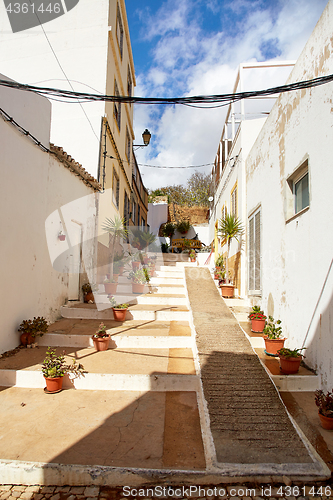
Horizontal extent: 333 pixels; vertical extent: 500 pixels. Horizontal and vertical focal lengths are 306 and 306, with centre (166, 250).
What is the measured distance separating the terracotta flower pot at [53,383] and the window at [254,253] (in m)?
4.43

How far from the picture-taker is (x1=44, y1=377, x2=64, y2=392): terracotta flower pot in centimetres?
407

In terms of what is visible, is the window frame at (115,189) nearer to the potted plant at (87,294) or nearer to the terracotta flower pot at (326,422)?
the potted plant at (87,294)

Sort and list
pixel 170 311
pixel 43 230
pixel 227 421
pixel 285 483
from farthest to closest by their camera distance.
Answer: pixel 170 311
pixel 43 230
pixel 227 421
pixel 285 483

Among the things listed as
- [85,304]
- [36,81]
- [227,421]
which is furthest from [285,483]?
[36,81]

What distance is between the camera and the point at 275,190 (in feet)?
18.9

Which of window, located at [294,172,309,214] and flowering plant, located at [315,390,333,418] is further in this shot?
window, located at [294,172,309,214]

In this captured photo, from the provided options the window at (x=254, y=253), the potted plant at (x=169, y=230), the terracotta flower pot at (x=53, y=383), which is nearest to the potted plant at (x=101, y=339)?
the terracotta flower pot at (x=53, y=383)

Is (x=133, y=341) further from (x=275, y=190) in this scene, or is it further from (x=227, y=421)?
(x=275, y=190)

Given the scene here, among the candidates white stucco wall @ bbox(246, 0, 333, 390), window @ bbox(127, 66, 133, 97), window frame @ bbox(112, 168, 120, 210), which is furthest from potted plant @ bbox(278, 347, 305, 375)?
window @ bbox(127, 66, 133, 97)

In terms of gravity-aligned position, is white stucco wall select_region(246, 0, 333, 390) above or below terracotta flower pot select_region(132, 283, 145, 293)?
above

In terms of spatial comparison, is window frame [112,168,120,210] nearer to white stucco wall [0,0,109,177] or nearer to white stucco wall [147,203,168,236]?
white stucco wall [0,0,109,177]

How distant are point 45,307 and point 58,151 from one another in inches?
129

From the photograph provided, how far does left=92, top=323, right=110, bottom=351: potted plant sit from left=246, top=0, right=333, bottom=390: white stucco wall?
3.02m

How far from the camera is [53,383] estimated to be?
4.08m
